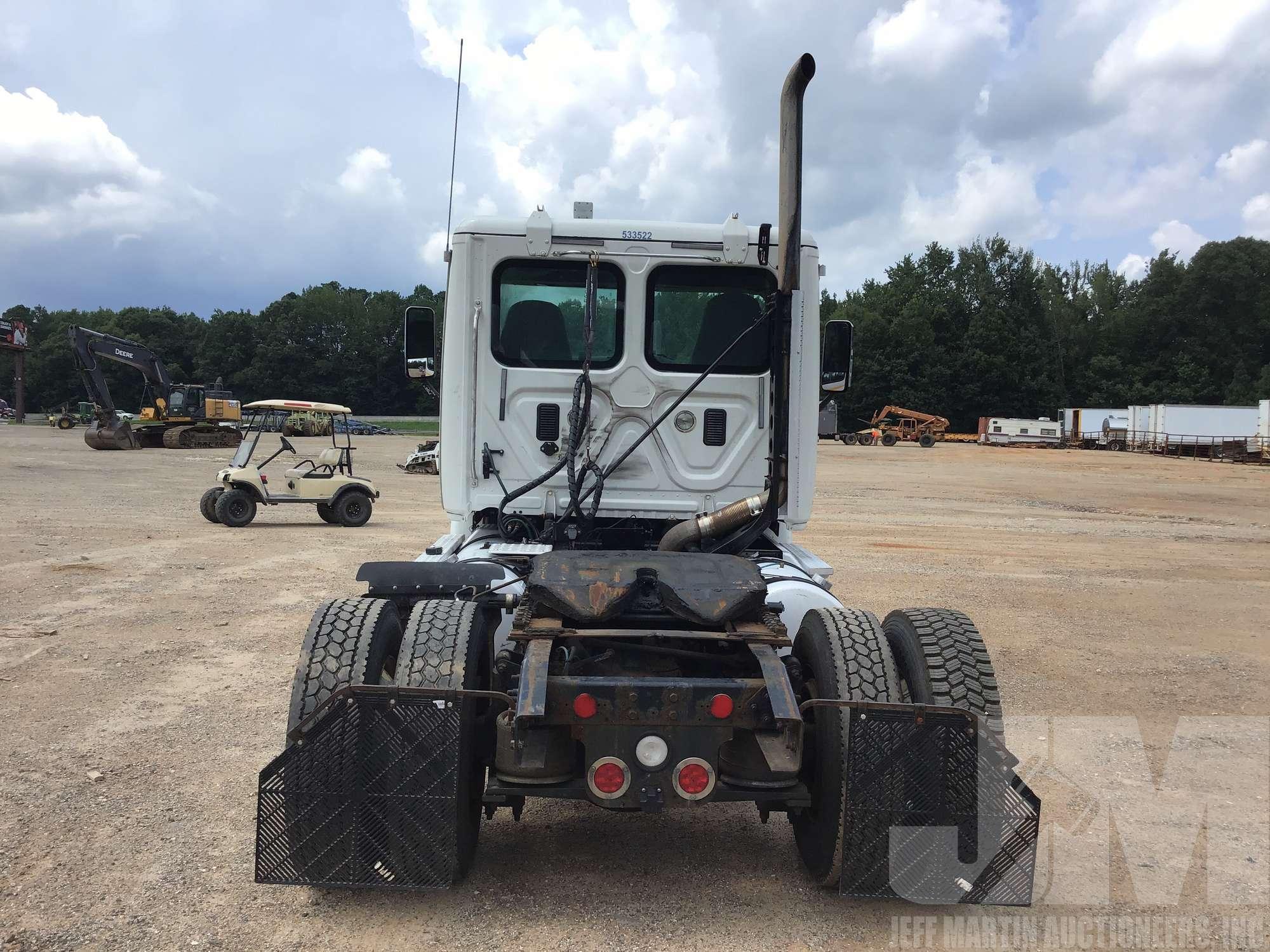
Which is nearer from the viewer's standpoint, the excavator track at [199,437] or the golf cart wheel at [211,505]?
the golf cart wheel at [211,505]

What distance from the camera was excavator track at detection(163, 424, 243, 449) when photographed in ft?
121

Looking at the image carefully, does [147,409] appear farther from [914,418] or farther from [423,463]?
[914,418]

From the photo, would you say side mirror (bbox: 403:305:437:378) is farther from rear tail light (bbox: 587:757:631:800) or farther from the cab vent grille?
rear tail light (bbox: 587:757:631:800)

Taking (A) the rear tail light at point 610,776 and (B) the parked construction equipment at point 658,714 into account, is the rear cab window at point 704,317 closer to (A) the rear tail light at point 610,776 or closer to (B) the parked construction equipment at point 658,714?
(B) the parked construction equipment at point 658,714

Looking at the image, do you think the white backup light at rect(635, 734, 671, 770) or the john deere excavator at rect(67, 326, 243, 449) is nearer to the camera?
the white backup light at rect(635, 734, 671, 770)

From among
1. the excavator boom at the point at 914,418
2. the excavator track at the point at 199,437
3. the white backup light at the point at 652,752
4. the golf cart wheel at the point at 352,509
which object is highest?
the excavator boom at the point at 914,418

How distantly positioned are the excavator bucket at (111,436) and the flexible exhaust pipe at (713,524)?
34152mm

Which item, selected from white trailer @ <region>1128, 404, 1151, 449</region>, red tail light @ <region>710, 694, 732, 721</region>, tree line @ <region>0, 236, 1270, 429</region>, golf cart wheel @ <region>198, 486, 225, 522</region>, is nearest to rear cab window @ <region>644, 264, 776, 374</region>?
red tail light @ <region>710, 694, 732, 721</region>

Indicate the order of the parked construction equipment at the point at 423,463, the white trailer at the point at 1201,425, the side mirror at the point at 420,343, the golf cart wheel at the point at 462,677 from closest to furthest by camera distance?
the golf cart wheel at the point at 462,677
the side mirror at the point at 420,343
the parked construction equipment at the point at 423,463
the white trailer at the point at 1201,425

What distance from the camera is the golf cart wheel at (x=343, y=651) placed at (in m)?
3.40

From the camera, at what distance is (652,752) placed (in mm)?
3152

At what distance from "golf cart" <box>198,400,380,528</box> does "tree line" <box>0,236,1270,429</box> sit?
2265 inches

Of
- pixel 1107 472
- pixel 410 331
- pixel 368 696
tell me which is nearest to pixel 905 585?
pixel 410 331

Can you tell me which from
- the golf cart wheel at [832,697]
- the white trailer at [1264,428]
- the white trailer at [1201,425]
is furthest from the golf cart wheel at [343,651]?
the white trailer at [1201,425]
